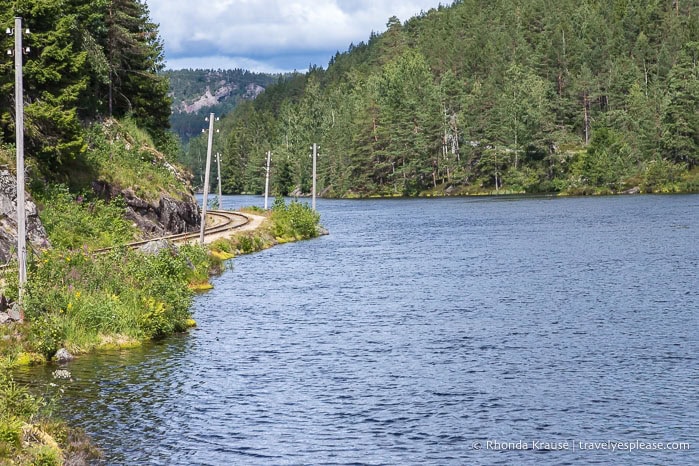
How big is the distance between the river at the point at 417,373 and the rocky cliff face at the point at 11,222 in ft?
26.7

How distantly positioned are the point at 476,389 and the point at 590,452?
17.2 feet

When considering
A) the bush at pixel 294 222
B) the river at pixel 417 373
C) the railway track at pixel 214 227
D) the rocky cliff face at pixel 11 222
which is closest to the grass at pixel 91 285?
the river at pixel 417 373

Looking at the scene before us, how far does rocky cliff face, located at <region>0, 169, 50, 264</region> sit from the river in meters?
8.14

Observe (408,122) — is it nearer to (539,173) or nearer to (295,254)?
(539,173)

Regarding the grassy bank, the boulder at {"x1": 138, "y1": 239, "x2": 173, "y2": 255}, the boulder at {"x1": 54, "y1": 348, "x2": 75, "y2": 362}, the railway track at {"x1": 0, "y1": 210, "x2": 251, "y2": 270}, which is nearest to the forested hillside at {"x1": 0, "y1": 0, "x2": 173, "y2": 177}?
the railway track at {"x1": 0, "y1": 210, "x2": 251, "y2": 270}

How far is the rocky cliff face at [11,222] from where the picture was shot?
3453 centimetres

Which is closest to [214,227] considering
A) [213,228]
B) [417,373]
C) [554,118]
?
[213,228]

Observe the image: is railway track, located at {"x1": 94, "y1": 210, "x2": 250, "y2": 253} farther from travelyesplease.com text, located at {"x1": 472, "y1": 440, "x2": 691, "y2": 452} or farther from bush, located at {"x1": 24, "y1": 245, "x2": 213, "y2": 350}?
travelyesplease.com text, located at {"x1": 472, "y1": 440, "x2": 691, "y2": 452}

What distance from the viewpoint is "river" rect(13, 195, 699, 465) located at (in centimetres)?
1806

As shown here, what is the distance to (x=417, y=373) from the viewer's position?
2445 cm

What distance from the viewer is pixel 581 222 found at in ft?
267

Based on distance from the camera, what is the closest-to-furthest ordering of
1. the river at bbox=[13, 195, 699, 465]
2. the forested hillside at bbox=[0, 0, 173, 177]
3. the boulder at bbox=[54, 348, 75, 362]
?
the river at bbox=[13, 195, 699, 465]
the boulder at bbox=[54, 348, 75, 362]
the forested hillside at bbox=[0, 0, 173, 177]

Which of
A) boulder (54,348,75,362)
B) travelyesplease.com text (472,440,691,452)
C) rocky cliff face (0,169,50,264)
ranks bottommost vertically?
travelyesplease.com text (472,440,691,452)

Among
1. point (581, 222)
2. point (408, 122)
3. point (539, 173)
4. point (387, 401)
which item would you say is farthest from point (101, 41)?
point (408, 122)
